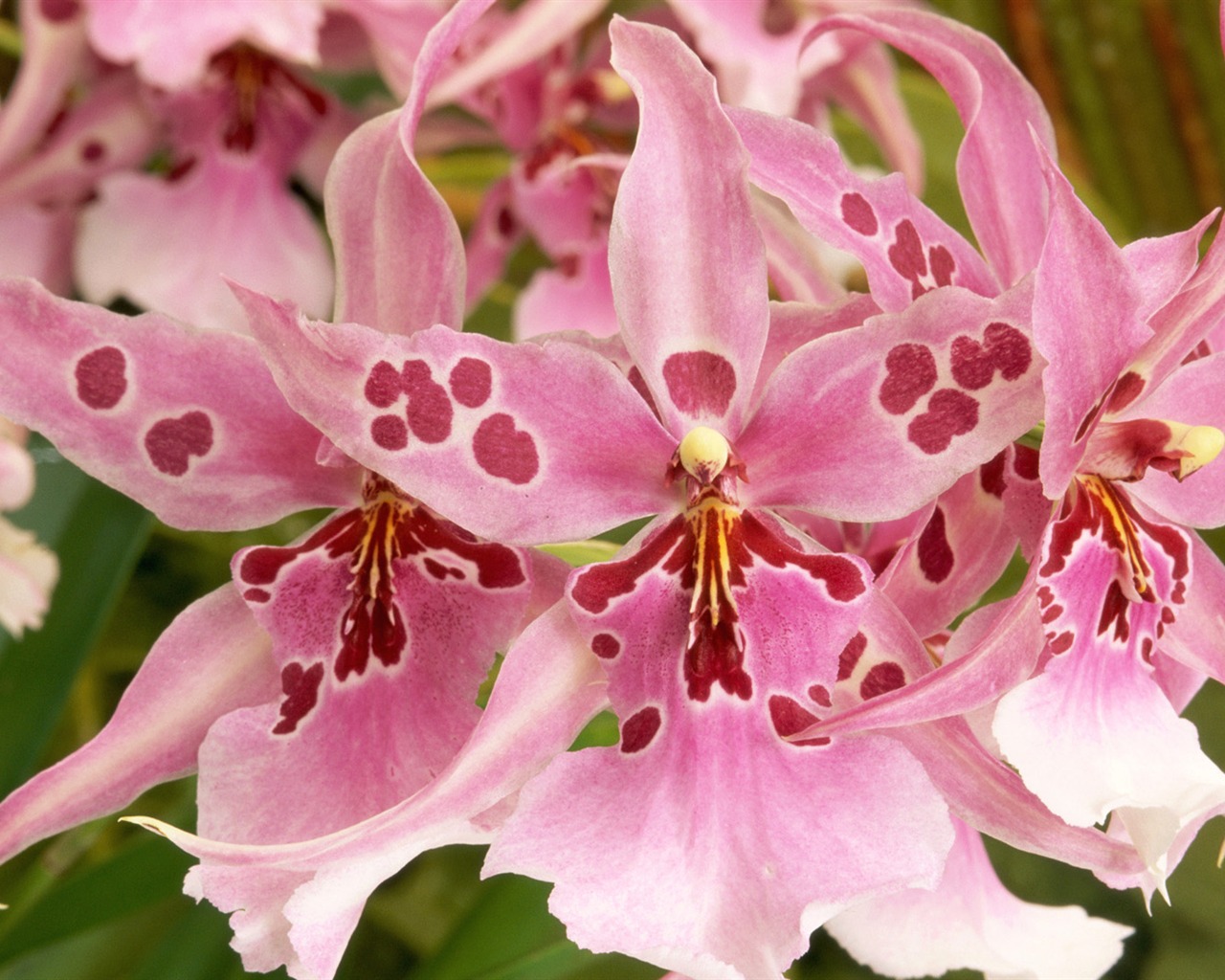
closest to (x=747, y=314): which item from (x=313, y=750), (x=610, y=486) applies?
(x=610, y=486)

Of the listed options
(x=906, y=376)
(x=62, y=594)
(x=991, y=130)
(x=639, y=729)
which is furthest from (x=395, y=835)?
(x=62, y=594)

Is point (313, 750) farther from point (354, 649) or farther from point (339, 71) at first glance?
point (339, 71)

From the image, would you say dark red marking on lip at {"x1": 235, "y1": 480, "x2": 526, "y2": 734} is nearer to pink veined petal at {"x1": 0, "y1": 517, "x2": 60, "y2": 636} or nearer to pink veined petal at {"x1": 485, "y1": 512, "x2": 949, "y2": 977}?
pink veined petal at {"x1": 485, "y1": 512, "x2": 949, "y2": 977}

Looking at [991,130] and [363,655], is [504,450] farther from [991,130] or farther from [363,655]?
[991,130]

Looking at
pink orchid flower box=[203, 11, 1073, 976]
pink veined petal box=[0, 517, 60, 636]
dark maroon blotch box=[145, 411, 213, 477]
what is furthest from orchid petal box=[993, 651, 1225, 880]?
pink veined petal box=[0, 517, 60, 636]

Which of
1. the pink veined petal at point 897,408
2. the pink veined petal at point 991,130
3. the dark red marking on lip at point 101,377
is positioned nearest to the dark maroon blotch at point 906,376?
the pink veined petal at point 897,408

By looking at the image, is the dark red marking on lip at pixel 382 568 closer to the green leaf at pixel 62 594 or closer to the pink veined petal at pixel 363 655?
the pink veined petal at pixel 363 655
